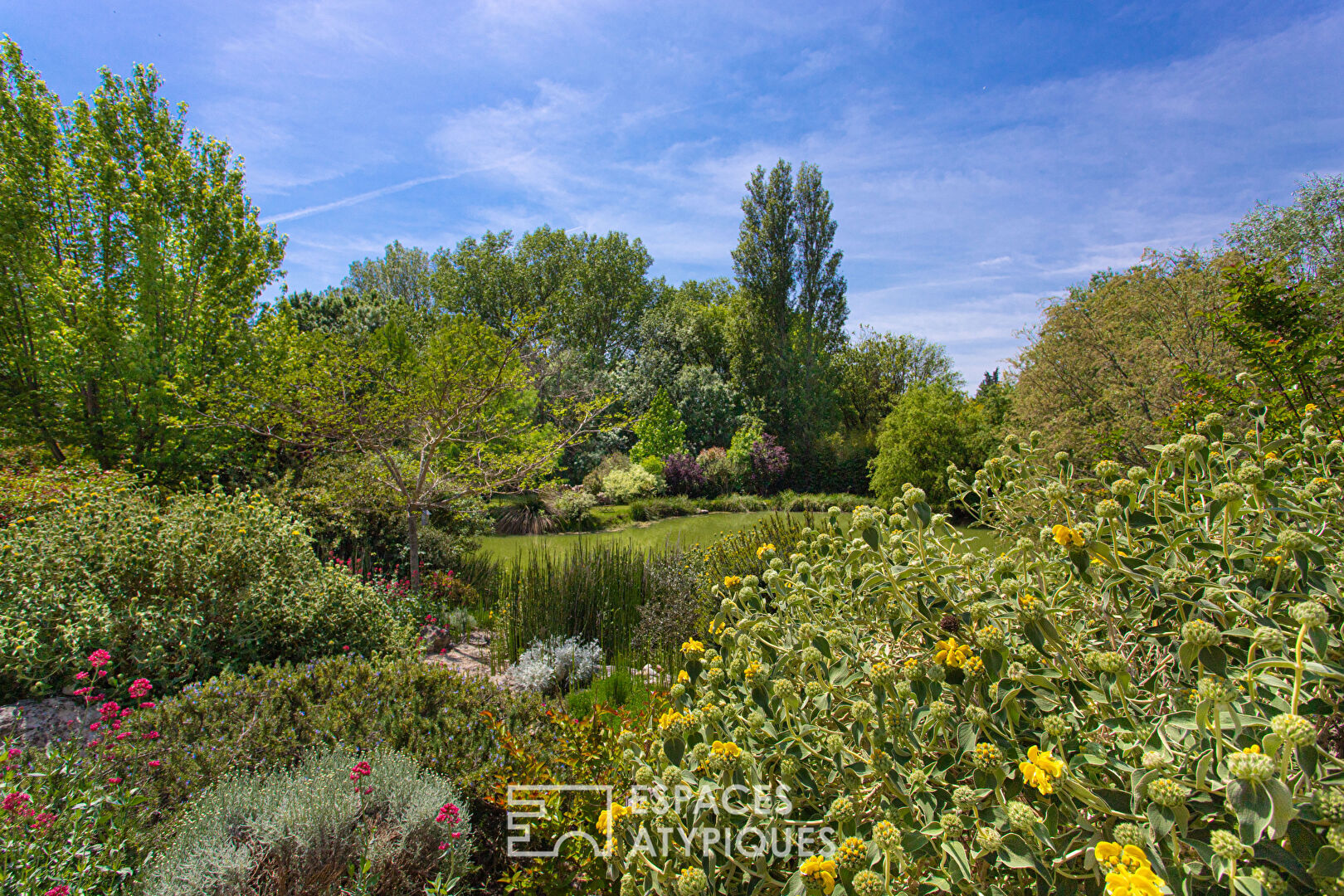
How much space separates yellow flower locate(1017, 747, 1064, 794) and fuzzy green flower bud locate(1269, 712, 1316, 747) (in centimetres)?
27

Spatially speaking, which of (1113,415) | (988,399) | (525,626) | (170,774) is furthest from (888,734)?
(988,399)

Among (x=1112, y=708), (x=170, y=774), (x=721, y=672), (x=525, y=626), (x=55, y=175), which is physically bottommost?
(x=525, y=626)

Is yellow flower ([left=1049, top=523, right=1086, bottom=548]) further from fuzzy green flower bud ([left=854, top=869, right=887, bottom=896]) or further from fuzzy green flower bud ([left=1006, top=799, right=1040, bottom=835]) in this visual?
fuzzy green flower bud ([left=854, top=869, right=887, bottom=896])

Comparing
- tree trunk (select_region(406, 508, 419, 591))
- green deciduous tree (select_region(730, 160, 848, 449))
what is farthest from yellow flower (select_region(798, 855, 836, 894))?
green deciduous tree (select_region(730, 160, 848, 449))

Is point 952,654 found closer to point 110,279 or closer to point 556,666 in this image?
point 556,666

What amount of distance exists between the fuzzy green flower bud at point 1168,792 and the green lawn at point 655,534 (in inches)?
382

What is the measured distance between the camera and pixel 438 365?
623cm

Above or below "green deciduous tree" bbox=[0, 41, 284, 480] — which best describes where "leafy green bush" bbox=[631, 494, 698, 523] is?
below

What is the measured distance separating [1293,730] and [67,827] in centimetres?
307

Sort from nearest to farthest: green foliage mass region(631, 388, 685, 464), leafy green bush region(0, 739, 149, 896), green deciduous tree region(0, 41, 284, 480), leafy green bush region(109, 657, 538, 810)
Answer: leafy green bush region(0, 739, 149, 896), leafy green bush region(109, 657, 538, 810), green deciduous tree region(0, 41, 284, 480), green foliage mass region(631, 388, 685, 464)

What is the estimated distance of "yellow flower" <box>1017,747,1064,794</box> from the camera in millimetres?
908

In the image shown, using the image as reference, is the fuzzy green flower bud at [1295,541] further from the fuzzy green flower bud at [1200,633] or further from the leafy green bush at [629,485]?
the leafy green bush at [629,485]

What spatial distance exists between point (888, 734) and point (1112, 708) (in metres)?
0.42

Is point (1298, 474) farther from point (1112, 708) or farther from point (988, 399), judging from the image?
point (988, 399)
